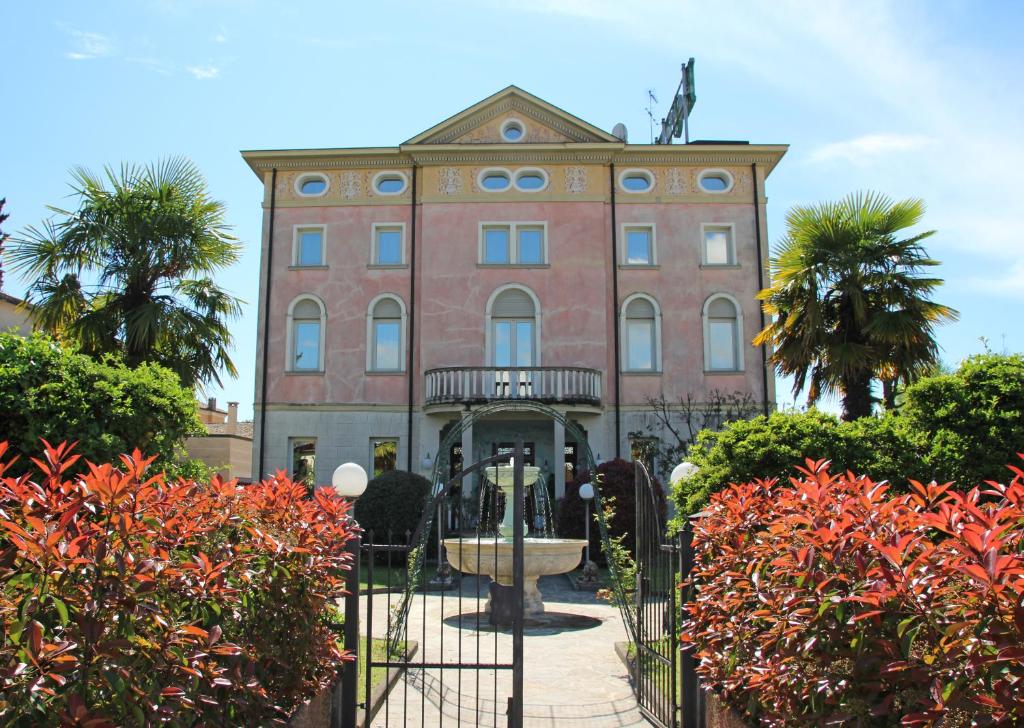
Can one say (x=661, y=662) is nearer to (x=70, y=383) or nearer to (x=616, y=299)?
Result: (x=70, y=383)

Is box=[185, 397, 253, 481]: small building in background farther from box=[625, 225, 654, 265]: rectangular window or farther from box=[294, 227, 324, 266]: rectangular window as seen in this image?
box=[625, 225, 654, 265]: rectangular window

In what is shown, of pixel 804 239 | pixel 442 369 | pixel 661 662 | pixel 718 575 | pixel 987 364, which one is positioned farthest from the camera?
pixel 442 369

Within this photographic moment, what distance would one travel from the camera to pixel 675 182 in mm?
26297

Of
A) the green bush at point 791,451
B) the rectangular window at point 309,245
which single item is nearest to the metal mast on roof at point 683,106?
the rectangular window at point 309,245

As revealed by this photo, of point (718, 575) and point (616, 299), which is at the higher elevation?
point (616, 299)

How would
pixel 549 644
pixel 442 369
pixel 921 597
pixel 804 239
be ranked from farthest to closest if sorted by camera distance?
pixel 442 369
pixel 804 239
pixel 549 644
pixel 921 597

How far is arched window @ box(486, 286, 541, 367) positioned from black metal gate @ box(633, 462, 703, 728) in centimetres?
1769

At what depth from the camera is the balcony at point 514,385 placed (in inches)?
938

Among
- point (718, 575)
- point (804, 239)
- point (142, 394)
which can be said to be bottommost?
point (718, 575)

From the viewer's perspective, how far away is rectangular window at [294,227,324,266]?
26.4m

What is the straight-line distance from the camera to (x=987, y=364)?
12.7m

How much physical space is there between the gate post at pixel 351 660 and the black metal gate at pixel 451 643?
0.11 m

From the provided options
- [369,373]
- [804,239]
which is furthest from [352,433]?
[804,239]

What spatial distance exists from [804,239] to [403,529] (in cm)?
1091
